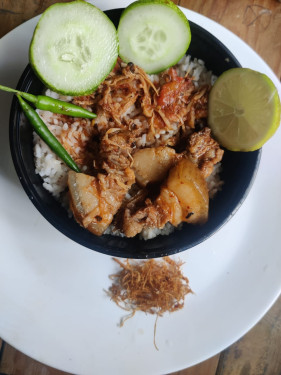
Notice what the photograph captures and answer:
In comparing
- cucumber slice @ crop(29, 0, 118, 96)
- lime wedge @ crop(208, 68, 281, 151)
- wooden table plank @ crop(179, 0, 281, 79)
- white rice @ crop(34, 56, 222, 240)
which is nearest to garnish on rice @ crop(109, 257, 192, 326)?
white rice @ crop(34, 56, 222, 240)

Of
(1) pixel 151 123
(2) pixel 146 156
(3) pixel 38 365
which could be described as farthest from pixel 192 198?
(3) pixel 38 365

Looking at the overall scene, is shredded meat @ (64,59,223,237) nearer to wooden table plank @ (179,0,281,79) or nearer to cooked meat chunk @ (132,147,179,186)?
cooked meat chunk @ (132,147,179,186)


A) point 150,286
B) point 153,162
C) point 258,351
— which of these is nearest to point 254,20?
point 153,162

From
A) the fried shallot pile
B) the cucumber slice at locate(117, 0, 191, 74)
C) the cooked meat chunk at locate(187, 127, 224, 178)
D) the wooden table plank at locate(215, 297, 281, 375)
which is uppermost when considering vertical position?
the cucumber slice at locate(117, 0, 191, 74)

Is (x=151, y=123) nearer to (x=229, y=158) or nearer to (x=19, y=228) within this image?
(x=229, y=158)

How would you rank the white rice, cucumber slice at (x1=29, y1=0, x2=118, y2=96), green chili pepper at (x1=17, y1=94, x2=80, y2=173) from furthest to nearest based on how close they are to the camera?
the white rice, green chili pepper at (x1=17, y1=94, x2=80, y2=173), cucumber slice at (x1=29, y1=0, x2=118, y2=96)

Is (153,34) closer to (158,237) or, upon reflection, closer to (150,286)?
(158,237)

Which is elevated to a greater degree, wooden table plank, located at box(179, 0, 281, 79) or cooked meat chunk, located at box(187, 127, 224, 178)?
wooden table plank, located at box(179, 0, 281, 79)
